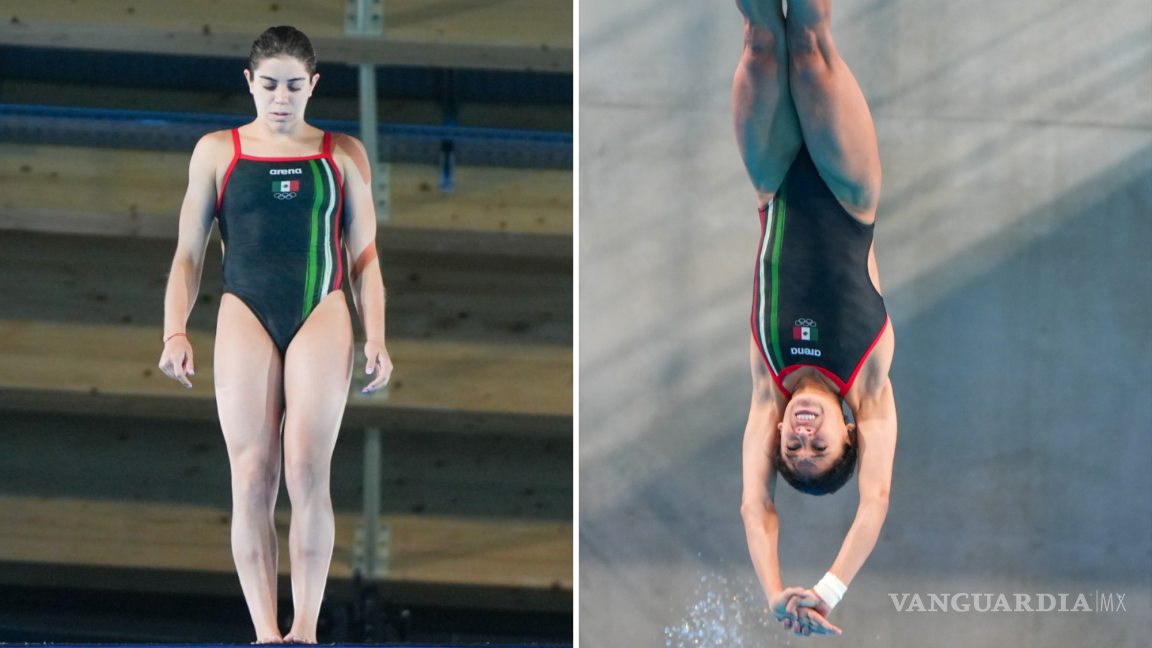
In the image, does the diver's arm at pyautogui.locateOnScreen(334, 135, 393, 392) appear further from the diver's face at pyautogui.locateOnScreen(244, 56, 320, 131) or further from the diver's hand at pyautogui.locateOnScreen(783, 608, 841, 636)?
the diver's hand at pyautogui.locateOnScreen(783, 608, 841, 636)

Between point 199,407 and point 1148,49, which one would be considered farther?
point 1148,49

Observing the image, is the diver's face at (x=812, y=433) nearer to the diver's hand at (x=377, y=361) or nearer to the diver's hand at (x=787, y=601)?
the diver's hand at (x=787, y=601)

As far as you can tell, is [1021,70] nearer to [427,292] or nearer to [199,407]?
[427,292]

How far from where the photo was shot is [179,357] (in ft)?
12.4

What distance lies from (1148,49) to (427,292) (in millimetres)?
2322

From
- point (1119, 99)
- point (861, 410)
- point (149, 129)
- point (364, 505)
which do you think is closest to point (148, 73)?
point (149, 129)

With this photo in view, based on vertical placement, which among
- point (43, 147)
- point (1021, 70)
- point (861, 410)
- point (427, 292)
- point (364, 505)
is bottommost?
point (364, 505)

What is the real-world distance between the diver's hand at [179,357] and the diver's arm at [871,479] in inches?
75.9

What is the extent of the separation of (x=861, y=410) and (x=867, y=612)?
61 centimetres

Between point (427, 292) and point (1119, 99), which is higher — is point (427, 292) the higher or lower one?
the lower one

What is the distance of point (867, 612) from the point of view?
12.9 feet

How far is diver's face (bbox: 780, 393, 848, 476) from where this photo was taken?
379cm

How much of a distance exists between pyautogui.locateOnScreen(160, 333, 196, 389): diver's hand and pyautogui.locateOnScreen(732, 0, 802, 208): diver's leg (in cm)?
171

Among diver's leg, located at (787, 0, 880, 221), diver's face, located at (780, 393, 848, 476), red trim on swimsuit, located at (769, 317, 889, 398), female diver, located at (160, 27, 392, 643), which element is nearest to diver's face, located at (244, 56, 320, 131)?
female diver, located at (160, 27, 392, 643)
